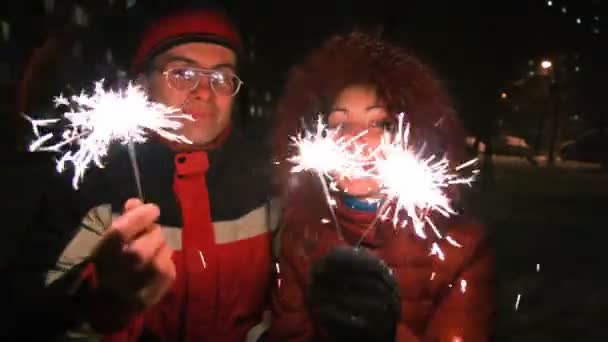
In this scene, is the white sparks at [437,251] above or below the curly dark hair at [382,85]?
below

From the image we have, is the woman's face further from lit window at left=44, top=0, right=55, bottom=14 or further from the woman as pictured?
lit window at left=44, top=0, right=55, bottom=14

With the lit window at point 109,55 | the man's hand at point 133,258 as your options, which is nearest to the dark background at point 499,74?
the lit window at point 109,55

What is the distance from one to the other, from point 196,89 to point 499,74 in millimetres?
12852

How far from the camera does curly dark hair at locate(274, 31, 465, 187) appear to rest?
3441 mm

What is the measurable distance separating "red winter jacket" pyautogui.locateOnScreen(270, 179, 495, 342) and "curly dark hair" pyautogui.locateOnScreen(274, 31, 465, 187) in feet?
1.60

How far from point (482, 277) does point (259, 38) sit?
15.7 metres

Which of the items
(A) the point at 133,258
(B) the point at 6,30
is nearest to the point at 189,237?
(A) the point at 133,258

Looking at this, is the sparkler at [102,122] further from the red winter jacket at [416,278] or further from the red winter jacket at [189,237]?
the red winter jacket at [416,278]

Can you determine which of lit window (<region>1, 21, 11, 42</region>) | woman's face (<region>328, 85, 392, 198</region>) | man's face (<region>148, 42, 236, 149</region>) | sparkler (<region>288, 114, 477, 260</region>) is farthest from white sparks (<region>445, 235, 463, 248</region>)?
lit window (<region>1, 21, 11, 42</region>)

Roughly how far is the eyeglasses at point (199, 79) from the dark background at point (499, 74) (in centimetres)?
31

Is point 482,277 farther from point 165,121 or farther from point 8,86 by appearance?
point 8,86

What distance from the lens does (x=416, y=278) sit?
10.3ft

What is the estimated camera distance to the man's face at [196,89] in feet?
9.91

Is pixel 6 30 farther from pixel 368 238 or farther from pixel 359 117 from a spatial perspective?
pixel 368 238
